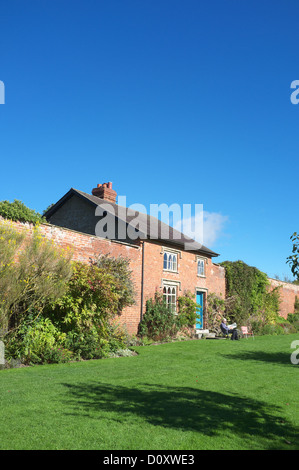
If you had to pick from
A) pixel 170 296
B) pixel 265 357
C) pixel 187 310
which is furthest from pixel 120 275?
pixel 187 310

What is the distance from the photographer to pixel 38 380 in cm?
915

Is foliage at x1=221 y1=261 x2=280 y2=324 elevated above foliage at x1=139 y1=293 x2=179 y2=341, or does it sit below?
above

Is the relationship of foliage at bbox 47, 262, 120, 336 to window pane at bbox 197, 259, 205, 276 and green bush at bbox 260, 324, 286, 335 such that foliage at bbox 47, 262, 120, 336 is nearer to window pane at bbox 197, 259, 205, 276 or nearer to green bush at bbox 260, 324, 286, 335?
window pane at bbox 197, 259, 205, 276

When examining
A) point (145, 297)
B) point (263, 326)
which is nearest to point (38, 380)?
point (145, 297)

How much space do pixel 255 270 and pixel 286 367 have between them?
710 inches

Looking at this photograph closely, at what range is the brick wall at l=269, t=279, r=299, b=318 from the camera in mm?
34263

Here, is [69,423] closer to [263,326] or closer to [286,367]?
[286,367]

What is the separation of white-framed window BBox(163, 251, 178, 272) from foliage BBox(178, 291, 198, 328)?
1832 mm

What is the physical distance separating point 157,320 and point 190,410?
1294 centimetres

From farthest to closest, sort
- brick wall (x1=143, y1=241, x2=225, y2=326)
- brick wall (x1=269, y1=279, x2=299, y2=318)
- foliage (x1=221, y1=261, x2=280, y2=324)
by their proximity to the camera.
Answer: brick wall (x1=269, y1=279, x2=299, y2=318) → foliage (x1=221, y1=261, x2=280, y2=324) → brick wall (x1=143, y1=241, x2=225, y2=326)

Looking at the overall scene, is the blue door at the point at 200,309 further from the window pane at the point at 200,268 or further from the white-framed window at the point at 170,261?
the white-framed window at the point at 170,261

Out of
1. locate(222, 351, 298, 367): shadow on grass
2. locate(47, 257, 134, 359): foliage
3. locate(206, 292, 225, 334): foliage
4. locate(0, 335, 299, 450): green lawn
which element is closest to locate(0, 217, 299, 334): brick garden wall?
locate(206, 292, 225, 334): foliage

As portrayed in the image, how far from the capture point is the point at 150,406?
694 cm

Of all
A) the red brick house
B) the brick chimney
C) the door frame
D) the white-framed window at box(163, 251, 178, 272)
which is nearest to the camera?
the red brick house
